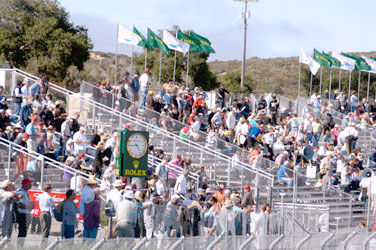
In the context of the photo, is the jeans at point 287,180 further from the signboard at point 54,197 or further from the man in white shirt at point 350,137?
the signboard at point 54,197

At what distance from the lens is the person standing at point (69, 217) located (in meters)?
13.6

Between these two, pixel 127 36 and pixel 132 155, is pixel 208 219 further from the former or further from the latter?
pixel 127 36

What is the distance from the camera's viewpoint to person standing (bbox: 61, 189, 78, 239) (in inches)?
534

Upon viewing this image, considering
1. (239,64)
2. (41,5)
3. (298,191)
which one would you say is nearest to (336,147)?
(298,191)

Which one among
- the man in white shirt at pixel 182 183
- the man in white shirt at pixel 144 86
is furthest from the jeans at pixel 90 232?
the man in white shirt at pixel 144 86

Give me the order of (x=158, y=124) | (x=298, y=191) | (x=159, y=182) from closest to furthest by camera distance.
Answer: (x=159, y=182) → (x=298, y=191) → (x=158, y=124)

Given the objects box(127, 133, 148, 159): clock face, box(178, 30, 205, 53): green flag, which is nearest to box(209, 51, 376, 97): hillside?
box(178, 30, 205, 53): green flag

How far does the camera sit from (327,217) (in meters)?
20.2

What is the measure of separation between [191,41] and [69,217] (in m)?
21.8

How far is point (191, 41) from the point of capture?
3456 centimetres

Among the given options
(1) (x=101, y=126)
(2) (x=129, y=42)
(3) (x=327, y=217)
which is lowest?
(3) (x=327, y=217)

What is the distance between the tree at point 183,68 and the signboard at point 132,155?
133 feet

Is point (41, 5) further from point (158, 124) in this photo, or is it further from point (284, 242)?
point (284, 242)

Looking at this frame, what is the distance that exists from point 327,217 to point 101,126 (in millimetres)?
7956
